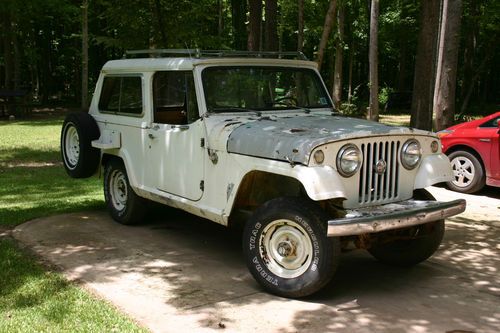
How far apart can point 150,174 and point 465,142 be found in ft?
18.4

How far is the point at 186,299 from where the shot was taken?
4672 mm

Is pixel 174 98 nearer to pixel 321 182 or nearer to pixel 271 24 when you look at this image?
pixel 321 182

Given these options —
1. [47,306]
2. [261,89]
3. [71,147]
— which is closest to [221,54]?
[261,89]

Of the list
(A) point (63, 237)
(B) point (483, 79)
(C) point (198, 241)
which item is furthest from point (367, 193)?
(B) point (483, 79)

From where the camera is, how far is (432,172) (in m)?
5.11

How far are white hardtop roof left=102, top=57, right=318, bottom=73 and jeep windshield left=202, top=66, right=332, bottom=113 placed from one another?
0.05 m

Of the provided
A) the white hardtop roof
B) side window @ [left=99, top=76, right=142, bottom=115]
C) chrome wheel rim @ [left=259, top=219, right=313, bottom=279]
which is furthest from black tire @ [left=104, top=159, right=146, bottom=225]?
chrome wheel rim @ [left=259, top=219, right=313, bottom=279]

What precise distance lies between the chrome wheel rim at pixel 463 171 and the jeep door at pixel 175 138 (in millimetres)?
5477

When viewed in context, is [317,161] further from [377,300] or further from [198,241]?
[198,241]

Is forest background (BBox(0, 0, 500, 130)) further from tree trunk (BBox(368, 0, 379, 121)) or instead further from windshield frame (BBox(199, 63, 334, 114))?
windshield frame (BBox(199, 63, 334, 114))

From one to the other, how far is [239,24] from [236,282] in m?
32.6

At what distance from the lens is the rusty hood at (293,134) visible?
4531mm

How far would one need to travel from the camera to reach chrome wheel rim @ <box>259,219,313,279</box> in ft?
15.0

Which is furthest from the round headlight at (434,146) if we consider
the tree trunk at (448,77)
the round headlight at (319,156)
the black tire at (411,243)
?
the tree trunk at (448,77)
